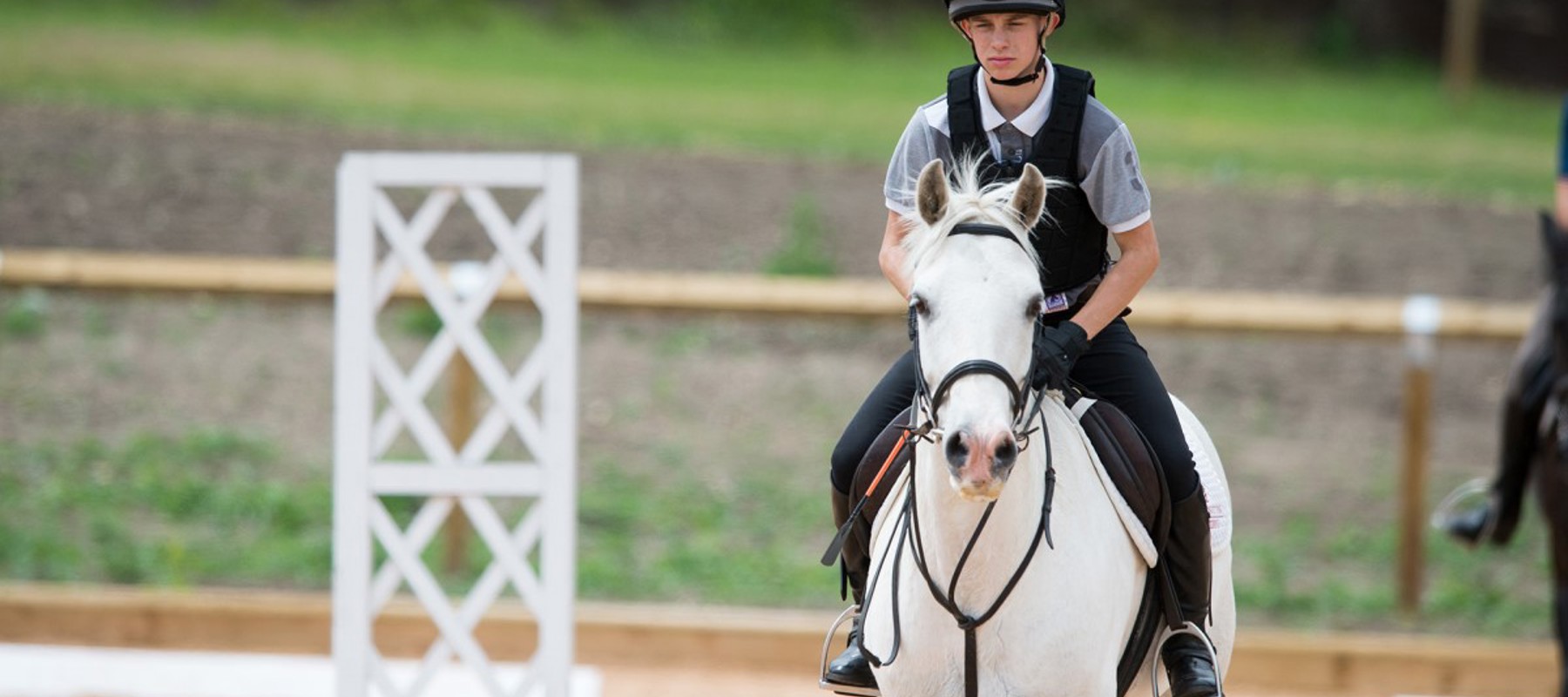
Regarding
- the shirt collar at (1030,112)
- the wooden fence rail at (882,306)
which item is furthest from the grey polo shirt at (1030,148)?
the wooden fence rail at (882,306)

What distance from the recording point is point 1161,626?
377cm

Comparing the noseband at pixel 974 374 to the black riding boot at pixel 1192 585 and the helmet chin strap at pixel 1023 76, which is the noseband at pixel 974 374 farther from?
the black riding boot at pixel 1192 585

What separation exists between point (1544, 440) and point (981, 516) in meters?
3.62

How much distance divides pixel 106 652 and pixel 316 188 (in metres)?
5.75

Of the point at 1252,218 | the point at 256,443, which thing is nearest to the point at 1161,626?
the point at 256,443

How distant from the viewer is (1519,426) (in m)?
6.30

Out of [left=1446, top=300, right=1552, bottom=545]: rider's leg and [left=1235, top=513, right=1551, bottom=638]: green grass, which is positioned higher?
[left=1446, top=300, right=1552, bottom=545]: rider's leg

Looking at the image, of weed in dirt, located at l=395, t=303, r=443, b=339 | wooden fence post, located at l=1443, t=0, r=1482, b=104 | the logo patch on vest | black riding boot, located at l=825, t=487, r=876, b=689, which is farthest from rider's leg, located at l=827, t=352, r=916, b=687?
wooden fence post, located at l=1443, t=0, r=1482, b=104

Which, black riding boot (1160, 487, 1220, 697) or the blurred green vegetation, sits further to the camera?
the blurred green vegetation

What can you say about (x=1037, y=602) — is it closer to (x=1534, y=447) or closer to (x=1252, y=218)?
(x=1534, y=447)

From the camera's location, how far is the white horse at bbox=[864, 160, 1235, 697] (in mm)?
2904

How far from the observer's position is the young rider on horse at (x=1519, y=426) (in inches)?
243

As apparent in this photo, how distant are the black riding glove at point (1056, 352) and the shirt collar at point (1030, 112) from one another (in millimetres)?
432

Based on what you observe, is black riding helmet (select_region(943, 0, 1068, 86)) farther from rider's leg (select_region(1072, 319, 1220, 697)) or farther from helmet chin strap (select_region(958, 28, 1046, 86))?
rider's leg (select_region(1072, 319, 1220, 697))
